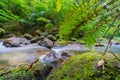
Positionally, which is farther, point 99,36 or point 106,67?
point 106,67

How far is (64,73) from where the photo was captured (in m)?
1.50

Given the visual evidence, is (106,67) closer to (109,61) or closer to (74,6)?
(109,61)

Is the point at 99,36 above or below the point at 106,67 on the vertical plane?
above

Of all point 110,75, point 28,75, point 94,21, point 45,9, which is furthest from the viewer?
point 45,9

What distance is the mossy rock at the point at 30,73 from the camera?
189 cm

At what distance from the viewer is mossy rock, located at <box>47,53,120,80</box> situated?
135 centimetres


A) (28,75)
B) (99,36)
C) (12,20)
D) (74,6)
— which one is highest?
(12,20)

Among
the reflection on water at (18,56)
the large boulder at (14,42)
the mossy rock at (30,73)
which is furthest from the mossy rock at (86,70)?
the large boulder at (14,42)

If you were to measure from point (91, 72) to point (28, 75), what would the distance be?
690 millimetres

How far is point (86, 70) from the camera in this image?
143 centimetres

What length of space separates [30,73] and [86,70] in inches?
25.5

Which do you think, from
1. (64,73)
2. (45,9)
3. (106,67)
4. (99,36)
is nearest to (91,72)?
(106,67)

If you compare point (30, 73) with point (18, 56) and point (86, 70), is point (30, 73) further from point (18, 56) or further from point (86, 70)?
point (18, 56)

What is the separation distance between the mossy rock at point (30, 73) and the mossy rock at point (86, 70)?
1.23 feet
